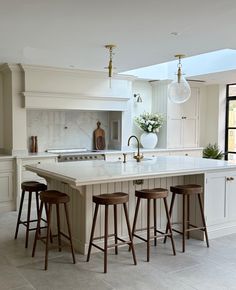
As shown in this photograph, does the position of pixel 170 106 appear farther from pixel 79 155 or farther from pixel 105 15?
pixel 105 15

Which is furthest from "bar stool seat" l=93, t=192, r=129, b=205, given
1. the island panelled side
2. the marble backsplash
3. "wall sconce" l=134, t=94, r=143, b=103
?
"wall sconce" l=134, t=94, r=143, b=103

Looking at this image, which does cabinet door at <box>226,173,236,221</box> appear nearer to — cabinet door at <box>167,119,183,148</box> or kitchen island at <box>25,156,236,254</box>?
kitchen island at <box>25,156,236,254</box>

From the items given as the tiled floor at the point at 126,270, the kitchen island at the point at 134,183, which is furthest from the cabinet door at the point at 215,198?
the tiled floor at the point at 126,270

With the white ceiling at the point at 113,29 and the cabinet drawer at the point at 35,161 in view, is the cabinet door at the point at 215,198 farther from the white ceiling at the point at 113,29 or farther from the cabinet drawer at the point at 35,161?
the cabinet drawer at the point at 35,161

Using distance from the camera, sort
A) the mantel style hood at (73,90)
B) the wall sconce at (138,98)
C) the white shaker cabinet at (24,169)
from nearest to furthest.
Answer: the white shaker cabinet at (24,169)
the mantel style hood at (73,90)
the wall sconce at (138,98)

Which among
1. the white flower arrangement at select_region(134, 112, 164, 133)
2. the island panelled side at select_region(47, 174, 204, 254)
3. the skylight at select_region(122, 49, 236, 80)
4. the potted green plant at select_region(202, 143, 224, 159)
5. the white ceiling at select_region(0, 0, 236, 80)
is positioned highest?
the skylight at select_region(122, 49, 236, 80)

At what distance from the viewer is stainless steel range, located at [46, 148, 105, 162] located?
6.10 meters

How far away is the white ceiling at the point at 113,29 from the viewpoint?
3.04 m

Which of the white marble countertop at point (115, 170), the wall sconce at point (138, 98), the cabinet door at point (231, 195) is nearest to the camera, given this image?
the white marble countertop at point (115, 170)

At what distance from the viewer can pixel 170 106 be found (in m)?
7.54

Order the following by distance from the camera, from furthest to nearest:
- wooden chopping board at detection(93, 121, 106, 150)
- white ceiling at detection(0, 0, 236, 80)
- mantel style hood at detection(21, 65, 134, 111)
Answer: wooden chopping board at detection(93, 121, 106, 150)
mantel style hood at detection(21, 65, 134, 111)
white ceiling at detection(0, 0, 236, 80)

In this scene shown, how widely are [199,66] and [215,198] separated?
3.12 metres

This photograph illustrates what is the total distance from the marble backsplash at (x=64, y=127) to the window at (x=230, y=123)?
2828 millimetres

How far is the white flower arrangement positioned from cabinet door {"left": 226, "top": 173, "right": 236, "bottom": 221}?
2.82 meters
